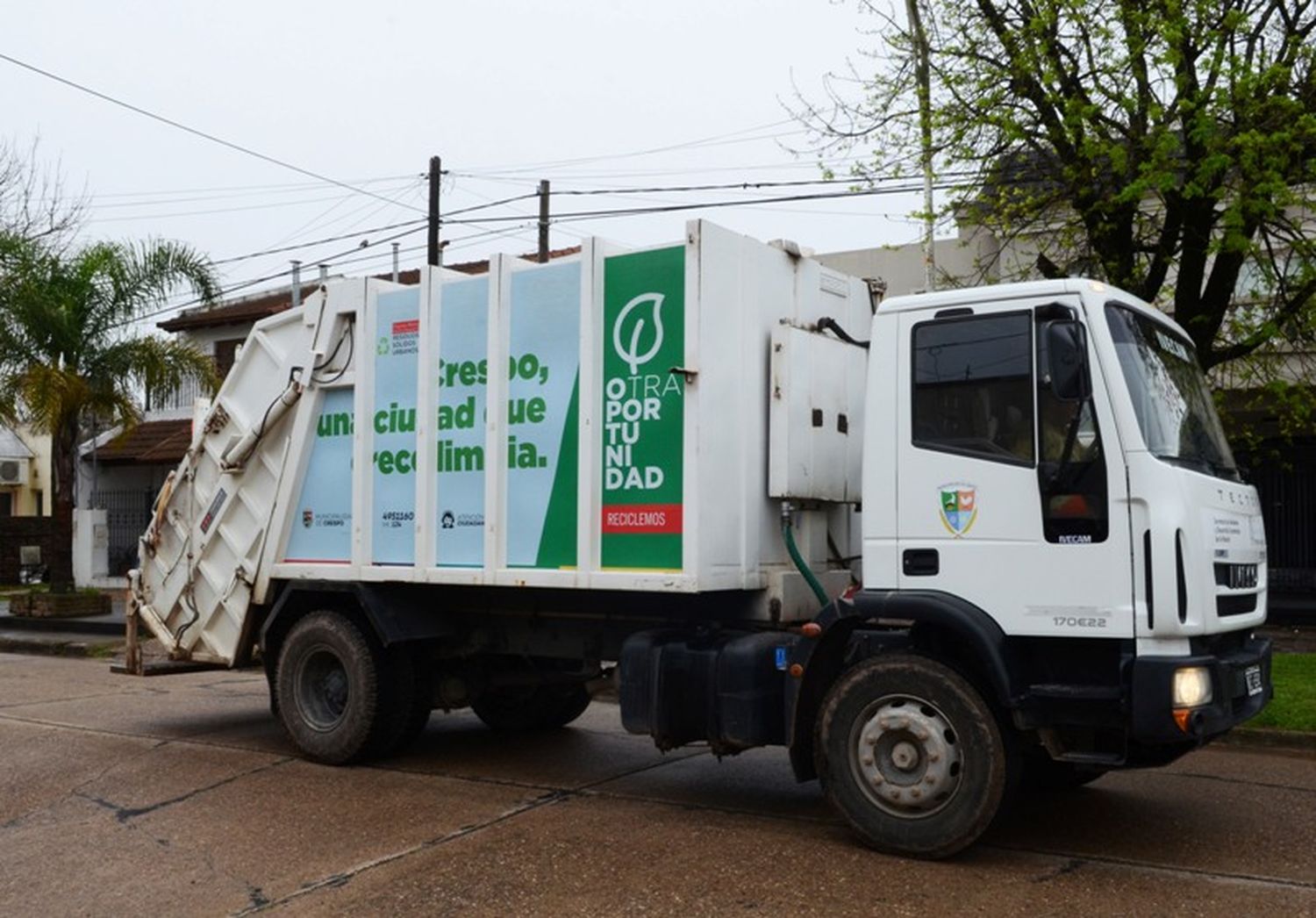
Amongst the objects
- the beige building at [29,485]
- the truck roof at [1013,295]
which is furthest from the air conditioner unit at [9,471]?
the truck roof at [1013,295]

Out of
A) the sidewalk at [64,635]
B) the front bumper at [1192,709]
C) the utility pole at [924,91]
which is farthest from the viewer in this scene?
the sidewalk at [64,635]

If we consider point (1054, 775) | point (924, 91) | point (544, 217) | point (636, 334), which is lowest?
point (1054, 775)

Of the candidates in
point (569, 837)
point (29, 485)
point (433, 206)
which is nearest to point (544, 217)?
point (433, 206)

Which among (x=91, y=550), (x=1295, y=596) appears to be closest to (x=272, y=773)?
(x=1295, y=596)

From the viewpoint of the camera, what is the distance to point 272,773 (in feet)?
27.3

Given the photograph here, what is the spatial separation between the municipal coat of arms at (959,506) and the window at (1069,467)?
32 cm

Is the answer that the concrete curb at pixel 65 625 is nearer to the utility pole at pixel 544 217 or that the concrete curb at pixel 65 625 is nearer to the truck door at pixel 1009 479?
the utility pole at pixel 544 217

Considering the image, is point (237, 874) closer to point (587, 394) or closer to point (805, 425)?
point (587, 394)

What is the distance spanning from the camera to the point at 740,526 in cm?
696

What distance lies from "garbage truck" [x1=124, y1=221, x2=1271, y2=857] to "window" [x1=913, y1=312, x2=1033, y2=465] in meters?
0.01

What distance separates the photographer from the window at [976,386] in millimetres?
5957

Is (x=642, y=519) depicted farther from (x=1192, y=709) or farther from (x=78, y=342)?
(x=78, y=342)

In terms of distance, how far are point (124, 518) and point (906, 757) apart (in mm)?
24177

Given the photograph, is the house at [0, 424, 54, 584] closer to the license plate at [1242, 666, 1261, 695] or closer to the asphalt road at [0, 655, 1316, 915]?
the asphalt road at [0, 655, 1316, 915]
